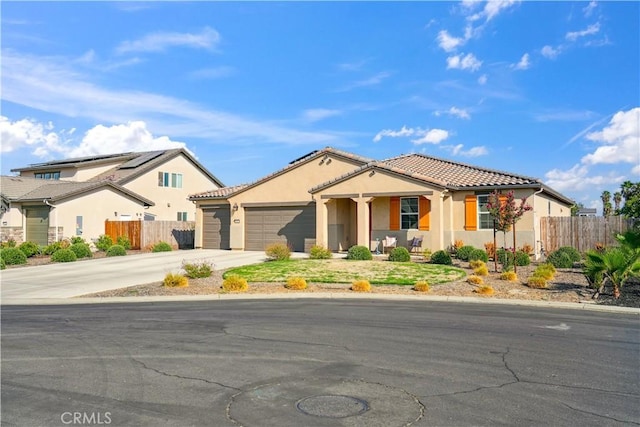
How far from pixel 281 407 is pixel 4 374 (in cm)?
409

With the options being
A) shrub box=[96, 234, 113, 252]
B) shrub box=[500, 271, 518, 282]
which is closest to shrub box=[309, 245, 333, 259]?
shrub box=[500, 271, 518, 282]

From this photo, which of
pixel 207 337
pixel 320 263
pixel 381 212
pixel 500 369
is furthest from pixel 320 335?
pixel 381 212

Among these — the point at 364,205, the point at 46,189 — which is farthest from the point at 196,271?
the point at 46,189

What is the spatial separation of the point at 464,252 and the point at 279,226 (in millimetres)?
11470

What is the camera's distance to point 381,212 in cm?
2764

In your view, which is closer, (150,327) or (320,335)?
(320,335)

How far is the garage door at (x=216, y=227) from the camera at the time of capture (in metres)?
33.2

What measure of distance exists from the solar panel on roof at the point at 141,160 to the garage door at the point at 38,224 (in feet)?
31.7

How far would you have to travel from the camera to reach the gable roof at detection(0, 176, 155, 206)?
34.6 metres

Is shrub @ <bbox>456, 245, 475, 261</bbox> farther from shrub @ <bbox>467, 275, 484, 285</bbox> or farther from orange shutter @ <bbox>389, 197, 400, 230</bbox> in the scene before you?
shrub @ <bbox>467, 275, 484, 285</bbox>

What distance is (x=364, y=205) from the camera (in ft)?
87.5

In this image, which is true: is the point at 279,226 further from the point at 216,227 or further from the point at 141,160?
the point at 141,160

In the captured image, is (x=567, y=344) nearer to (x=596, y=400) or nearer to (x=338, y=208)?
(x=596, y=400)

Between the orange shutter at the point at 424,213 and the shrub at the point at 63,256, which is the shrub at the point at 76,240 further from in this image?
the orange shutter at the point at 424,213
